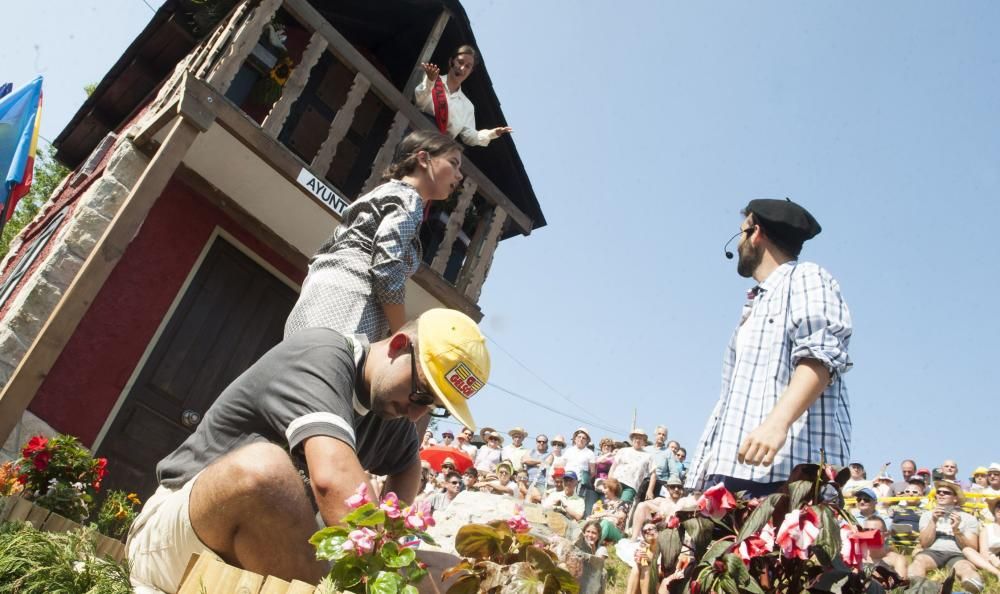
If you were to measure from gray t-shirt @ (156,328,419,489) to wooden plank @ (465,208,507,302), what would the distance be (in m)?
6.28

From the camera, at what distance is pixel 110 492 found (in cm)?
642

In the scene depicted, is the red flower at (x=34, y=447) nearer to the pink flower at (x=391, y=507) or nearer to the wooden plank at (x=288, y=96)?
the wooden plank at (x=288, y=96)

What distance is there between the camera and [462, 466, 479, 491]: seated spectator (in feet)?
35.0

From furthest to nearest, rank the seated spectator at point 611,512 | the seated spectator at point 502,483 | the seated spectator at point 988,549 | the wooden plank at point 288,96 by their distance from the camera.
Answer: the seated spectator at point 502,483, the seated spectator at point 611,512, the seated spectator at point 988,549, the wooden plank at point 288,96

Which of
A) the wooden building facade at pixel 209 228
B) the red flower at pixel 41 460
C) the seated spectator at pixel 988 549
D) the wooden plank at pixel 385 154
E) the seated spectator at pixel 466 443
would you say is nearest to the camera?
the red flower at pixel 41 460

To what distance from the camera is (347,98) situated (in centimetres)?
773

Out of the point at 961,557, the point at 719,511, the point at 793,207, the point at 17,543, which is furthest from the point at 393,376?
the point at 961,557

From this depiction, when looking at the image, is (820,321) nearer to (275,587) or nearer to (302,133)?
(275,587)

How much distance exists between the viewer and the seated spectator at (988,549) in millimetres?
7453

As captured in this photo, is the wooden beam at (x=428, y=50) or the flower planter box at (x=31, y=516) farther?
the wooden beam at (x=428, y=50)

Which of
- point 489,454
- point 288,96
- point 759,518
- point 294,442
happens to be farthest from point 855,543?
point 489,454

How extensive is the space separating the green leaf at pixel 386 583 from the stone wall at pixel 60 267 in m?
5.59

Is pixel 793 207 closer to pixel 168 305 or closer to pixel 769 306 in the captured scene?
pixel 769 306

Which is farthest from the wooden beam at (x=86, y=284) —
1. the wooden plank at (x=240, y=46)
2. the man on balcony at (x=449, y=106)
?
the man on balcony at (x=449, y=106)
